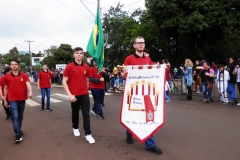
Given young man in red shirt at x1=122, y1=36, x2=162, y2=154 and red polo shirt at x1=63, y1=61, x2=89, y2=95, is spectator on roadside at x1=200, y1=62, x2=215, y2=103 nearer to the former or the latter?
young man in red shirt at x1=122, y1=36, x2=162, y2=154

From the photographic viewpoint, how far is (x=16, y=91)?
201 inches

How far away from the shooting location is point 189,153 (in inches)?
159

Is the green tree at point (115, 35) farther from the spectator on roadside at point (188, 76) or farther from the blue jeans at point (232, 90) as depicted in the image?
the blue jeans at point (232, 90)

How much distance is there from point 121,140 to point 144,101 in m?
1.19

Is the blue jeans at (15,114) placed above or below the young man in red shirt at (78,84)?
below

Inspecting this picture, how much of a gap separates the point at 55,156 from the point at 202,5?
17.6 metres

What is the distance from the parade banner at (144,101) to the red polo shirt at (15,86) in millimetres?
2434

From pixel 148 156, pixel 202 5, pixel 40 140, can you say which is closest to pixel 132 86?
pixel 148 156

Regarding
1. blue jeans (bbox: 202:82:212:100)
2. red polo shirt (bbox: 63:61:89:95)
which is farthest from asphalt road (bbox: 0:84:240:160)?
blue jeans (bbox: 202:82:212:100)

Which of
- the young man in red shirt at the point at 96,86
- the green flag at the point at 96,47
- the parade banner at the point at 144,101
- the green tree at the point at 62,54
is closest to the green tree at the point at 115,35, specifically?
the green tree at the point at 62,54

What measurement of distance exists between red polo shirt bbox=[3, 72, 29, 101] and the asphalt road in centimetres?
98

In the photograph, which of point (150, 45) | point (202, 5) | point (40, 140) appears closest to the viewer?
point (40, 140)

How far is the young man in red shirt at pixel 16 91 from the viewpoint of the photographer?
5.07m

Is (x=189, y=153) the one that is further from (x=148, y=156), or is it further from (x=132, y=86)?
(x=132, y=86)
